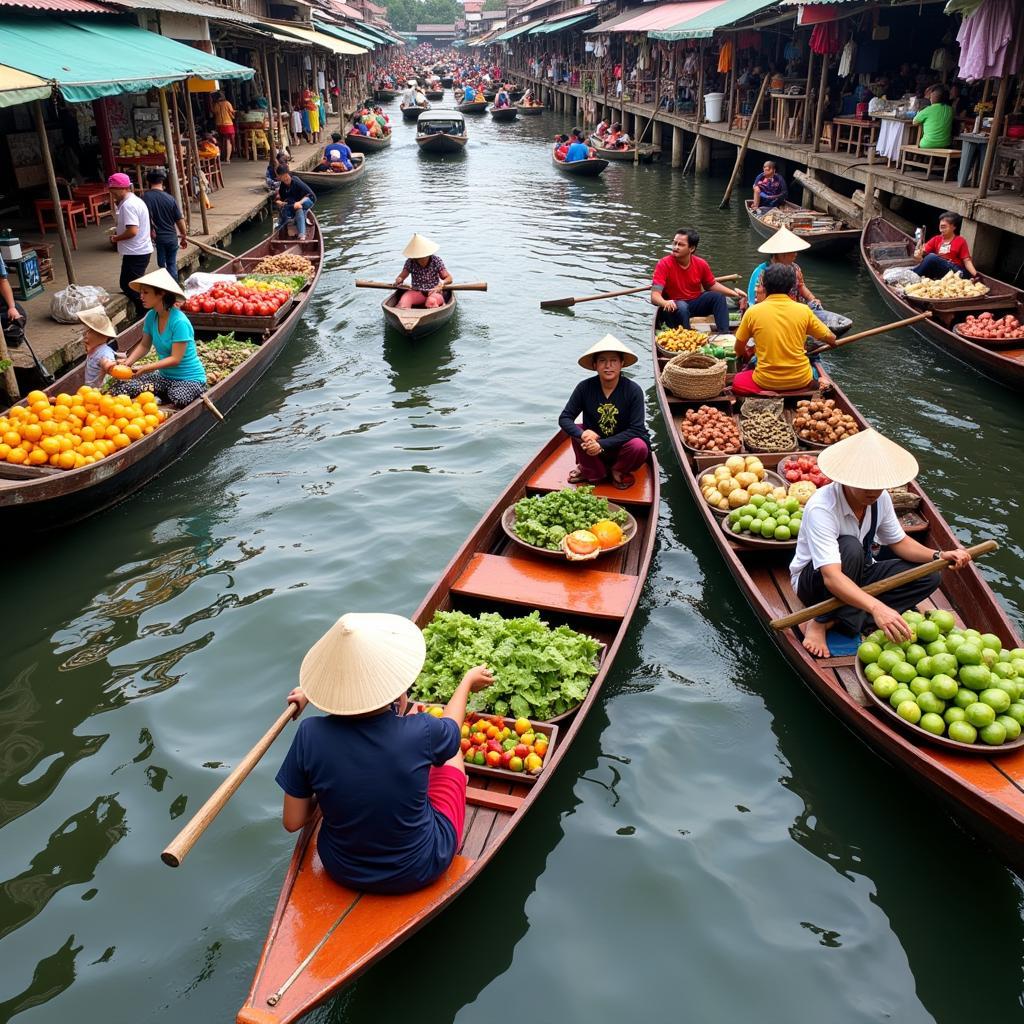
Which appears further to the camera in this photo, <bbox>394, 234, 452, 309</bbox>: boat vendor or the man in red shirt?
<bbox>394, 234, 452, 309</bbox>: boat vendor

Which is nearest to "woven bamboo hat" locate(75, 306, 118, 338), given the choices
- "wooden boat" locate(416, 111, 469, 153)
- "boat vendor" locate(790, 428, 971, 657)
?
"boat vendor" locate(790, 428, 971, 657)

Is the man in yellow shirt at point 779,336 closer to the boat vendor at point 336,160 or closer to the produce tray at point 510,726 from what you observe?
the produce tray at point 510,726

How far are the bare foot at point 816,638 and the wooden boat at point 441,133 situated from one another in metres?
27.7

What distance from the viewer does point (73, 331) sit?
30.4 ft

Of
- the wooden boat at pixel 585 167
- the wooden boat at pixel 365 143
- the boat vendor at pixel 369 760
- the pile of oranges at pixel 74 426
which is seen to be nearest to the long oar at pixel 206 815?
the boat vendor at pixel 369 760

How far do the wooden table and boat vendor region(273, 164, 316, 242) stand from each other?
1013 cm

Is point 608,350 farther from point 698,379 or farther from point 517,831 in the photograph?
point 517,831

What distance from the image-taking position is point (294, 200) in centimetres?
1477

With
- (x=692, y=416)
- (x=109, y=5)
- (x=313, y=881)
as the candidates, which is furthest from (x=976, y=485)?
(x=109, y=5)

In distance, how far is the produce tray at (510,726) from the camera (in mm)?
4039

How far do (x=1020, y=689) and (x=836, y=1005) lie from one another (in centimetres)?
165

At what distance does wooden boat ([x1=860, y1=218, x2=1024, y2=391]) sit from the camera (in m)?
9.22

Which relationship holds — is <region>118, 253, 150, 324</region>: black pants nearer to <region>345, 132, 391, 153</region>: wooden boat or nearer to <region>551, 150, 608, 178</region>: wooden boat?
<region>551, 150, 608, 178</region>: wooden boat

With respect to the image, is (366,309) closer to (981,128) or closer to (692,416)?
(692,416)
